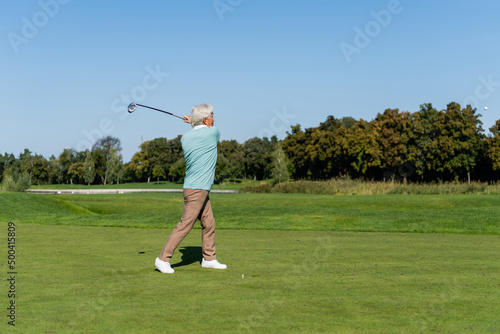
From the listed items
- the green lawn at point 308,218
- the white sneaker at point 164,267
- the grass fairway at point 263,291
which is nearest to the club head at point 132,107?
the grass fairway at point 263,291

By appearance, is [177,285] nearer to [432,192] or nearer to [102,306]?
[102,306]

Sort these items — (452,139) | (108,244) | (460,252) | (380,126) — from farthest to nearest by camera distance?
(380,126), (452,139), (108,244), (460,252)

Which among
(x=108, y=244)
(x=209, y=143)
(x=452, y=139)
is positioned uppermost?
(x=452, y=139)

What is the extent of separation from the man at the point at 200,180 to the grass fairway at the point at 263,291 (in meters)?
0.51

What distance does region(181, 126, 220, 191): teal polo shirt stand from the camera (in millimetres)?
8117

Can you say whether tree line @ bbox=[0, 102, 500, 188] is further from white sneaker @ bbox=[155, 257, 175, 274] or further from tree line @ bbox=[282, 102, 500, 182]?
white sneaker @ bbox=[155, 257, 175, 274]

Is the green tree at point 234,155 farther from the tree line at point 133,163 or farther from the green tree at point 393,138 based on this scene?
the green tree at point 393,138

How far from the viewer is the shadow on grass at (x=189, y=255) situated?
892 centimetres

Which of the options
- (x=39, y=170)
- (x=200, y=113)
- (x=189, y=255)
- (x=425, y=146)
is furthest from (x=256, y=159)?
(x=200, y=113)

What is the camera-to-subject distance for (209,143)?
26.8ft

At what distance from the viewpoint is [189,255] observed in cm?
1002

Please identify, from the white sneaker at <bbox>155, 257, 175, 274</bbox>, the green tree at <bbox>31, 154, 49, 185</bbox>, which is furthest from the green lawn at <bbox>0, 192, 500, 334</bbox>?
the green tree at <bbox>31, 154, 49, 185</bbox>

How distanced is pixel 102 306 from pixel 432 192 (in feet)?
144

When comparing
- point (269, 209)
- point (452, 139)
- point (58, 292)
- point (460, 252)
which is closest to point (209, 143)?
point (58, 292)
